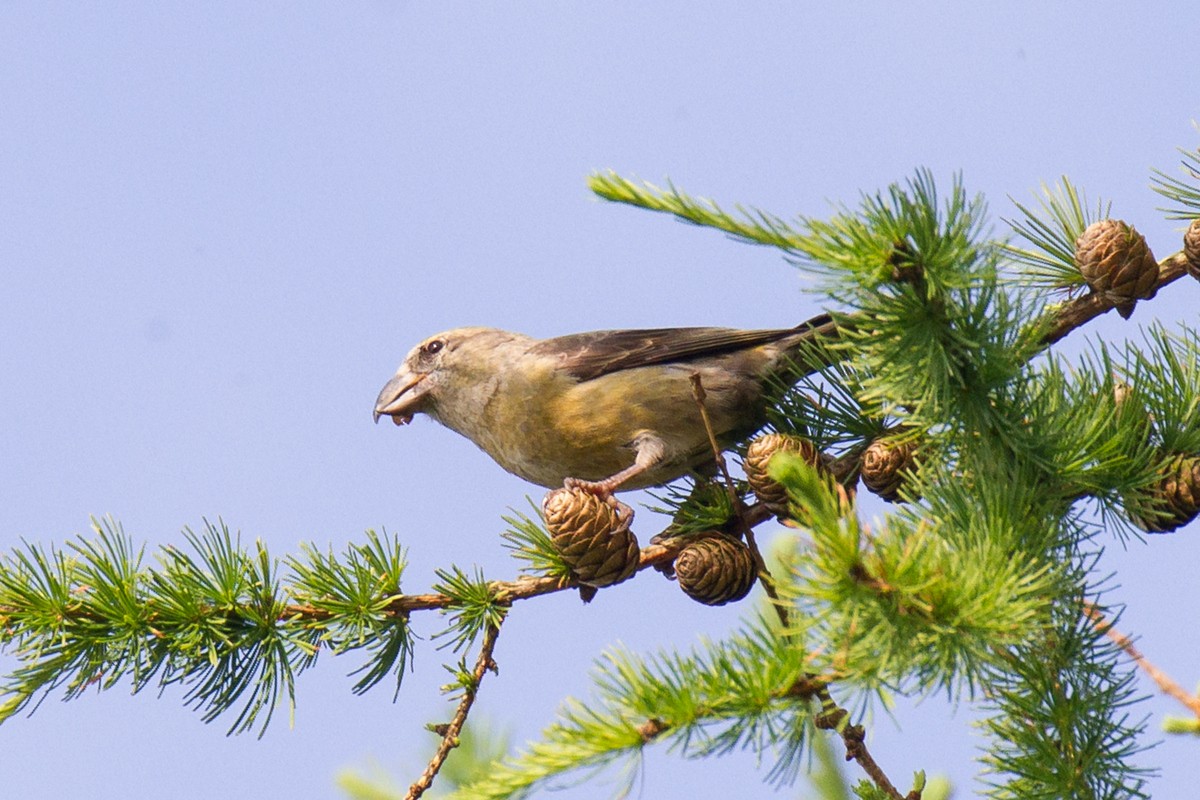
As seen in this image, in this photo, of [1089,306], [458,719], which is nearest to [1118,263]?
[1089,306]

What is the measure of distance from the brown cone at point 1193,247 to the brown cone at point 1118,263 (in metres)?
0.09

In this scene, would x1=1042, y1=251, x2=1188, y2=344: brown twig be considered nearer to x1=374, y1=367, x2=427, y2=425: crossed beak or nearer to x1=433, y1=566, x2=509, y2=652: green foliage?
x1=433, y1=566, x2=509, y2=652: green foliage

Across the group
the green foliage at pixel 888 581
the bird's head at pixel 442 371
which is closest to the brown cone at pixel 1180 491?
the green foliage at pixel 888 581

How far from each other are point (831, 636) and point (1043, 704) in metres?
0.75

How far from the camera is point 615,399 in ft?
15.8

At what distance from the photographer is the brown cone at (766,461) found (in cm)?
337

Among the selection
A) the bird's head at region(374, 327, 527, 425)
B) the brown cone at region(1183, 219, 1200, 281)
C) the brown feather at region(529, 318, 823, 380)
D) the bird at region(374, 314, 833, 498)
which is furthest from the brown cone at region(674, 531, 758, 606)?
the bird's head at region(374, 327, 527, 425)

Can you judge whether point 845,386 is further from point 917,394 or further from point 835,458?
point 917,394

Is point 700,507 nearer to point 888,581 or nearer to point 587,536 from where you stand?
point 587,536

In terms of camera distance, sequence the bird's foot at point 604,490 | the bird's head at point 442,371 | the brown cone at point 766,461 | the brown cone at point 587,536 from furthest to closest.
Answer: the bird's head at point 442,371 → the bird's foot at point 604,490 → the brown cone at point 766,461 → the brown cone at point 587,536

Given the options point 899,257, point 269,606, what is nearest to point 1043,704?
point 899,257

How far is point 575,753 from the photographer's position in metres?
2.02

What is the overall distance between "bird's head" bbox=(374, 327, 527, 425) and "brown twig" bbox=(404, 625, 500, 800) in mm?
2311

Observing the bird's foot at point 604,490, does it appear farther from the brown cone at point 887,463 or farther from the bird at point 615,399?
the brown cone at point 887,463
